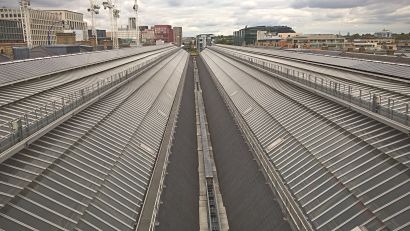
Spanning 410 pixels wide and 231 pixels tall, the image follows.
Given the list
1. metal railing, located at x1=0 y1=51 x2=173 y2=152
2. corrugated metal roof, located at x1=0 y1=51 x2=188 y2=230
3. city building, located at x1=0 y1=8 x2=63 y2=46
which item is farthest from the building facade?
corrugated metal roof, located at x1=0 y1=51 x2=188 y2=230

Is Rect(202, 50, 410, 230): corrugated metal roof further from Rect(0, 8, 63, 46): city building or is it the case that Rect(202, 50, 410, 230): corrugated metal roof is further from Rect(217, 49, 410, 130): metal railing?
Rect(0, 8, 63, 46): city building

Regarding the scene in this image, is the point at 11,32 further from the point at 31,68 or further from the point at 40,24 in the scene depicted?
the point at 31,68

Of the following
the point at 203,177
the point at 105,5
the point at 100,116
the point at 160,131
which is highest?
the point at 105,5

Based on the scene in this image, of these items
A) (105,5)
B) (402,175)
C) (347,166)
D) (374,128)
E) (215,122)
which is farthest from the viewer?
(105,5)

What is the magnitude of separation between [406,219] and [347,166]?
4413 millimetres

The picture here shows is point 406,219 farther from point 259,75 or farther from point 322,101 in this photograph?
point 259,75

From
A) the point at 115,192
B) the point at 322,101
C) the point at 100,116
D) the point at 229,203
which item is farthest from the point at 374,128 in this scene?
the point at 100,116

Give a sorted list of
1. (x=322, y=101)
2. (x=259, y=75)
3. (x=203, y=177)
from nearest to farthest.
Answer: (x=322, y=101)
(x=203, y=177)
(x=259, y=75)

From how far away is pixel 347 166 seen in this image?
15.3 metres

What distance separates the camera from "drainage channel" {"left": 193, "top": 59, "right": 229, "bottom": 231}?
20500 millimetres

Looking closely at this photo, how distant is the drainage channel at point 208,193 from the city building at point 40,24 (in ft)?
388

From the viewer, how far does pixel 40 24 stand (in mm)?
147375

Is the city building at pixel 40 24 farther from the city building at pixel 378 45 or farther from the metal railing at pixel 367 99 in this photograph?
the metal railing at pixel 367 99

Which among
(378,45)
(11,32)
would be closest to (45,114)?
(11,32)
